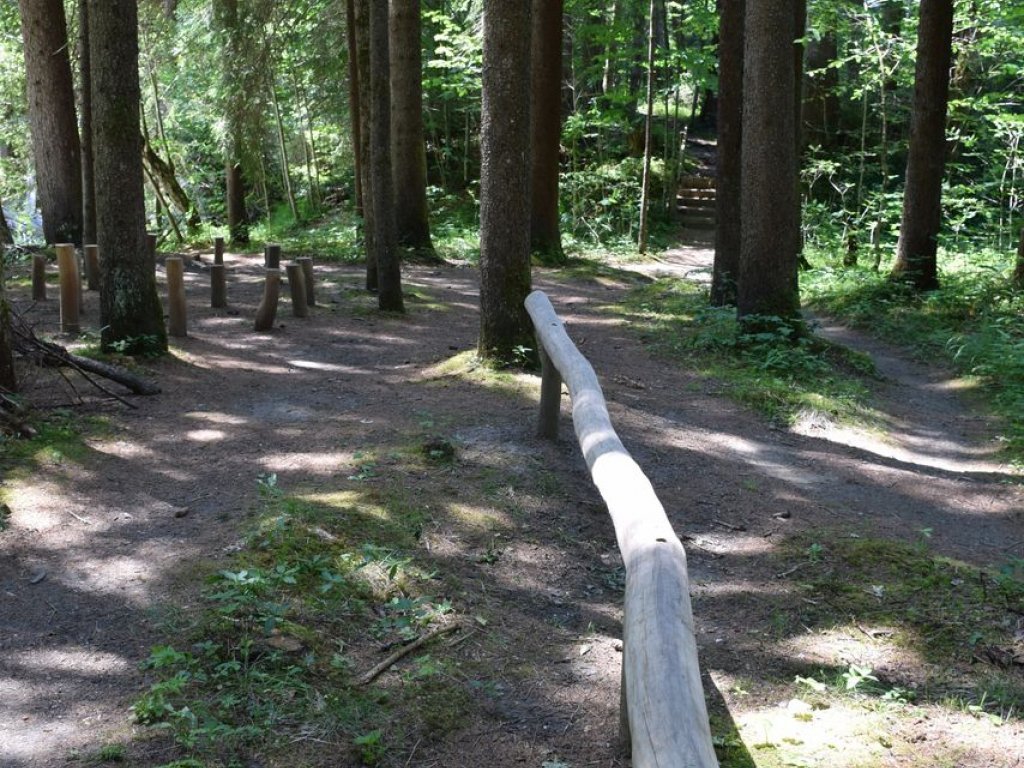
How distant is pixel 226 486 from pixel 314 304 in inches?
302

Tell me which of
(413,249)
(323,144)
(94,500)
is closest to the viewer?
(94,500)

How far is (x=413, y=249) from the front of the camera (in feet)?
63.6

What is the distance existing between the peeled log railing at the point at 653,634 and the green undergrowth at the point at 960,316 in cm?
642

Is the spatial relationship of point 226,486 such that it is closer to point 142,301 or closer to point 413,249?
point 142,301

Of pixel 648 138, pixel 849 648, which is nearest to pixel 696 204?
pixel 648 138

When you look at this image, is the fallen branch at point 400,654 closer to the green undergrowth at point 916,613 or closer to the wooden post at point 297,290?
the green undergrowth at point 916,613

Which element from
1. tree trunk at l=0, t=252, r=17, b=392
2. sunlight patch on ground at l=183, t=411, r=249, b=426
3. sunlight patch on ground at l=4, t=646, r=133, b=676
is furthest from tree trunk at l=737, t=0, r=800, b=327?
sunlight patch on ground at l=4, t=646, r=133, b=676

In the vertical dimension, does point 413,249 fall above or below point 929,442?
above

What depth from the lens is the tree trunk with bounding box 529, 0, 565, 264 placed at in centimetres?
1792

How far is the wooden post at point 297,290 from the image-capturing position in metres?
13.4

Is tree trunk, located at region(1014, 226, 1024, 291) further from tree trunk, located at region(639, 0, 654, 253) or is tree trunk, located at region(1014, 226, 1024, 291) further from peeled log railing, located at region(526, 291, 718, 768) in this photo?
peeled log railing, located at region(526, 291, 718, 768)

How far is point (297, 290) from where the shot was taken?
13.5m

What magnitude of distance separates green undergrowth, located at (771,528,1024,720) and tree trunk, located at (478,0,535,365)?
386 centimetres

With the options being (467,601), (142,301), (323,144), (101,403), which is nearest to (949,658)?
(467,601)
